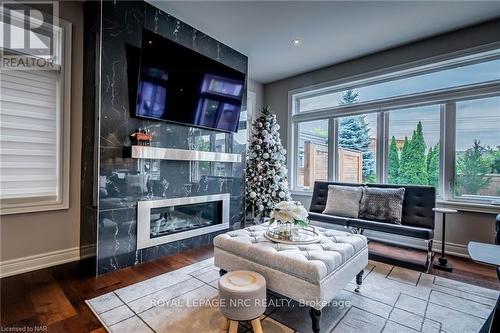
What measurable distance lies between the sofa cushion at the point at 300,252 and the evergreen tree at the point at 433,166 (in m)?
2.13

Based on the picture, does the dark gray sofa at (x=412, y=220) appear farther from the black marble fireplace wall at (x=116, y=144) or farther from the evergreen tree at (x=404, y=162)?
the black marble fireplace wall at (x=116, y=144)

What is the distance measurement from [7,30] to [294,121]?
4.45 m

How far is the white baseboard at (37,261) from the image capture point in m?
2.52

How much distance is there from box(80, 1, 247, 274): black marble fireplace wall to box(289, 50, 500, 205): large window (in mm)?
2944

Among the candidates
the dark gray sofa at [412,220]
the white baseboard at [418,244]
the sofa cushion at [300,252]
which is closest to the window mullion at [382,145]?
the dark gray sofa at [412,220]

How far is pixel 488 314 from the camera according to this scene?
2004 millimetres

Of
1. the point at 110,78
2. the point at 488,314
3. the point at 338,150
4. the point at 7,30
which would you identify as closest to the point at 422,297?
the point at 488,314

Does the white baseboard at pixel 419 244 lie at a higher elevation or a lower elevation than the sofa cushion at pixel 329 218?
lower

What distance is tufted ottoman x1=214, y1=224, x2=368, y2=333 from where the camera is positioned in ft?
5.61

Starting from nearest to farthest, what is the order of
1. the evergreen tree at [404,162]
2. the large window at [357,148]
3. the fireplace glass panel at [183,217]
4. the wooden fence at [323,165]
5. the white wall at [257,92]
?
the fireplace glass panel at [183,217], the evergreen tree at [404,162], the large window at [357,148], the wooden fence at [323,165], the white wall at [257,92]

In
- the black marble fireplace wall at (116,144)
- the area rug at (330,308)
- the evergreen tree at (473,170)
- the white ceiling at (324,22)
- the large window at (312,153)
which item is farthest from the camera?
the large window at (312,153)

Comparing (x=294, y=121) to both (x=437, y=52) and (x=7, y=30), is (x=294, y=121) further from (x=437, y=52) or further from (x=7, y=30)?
(x=7, y=30)

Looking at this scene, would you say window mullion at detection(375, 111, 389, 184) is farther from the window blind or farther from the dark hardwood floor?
the window blind

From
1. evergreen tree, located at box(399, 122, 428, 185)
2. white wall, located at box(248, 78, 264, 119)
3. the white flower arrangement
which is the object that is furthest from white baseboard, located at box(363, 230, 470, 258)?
white wall, located at box(248, 78, 264, 119)
